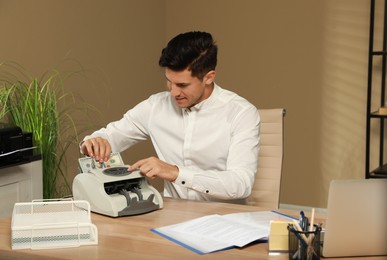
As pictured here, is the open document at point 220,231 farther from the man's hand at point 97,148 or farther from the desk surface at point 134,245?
the man's hand at point 97,148

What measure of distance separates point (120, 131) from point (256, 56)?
238cm

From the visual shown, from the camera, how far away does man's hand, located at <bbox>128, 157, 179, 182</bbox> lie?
2166 mm

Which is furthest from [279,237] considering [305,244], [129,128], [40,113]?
[40,113]

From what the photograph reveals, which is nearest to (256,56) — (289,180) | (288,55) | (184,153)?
(288,55)

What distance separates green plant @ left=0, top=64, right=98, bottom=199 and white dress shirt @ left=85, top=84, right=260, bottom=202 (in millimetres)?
691

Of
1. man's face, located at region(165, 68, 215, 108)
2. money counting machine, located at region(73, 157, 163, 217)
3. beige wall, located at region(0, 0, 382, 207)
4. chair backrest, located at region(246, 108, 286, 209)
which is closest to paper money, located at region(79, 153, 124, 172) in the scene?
money counting machine, located at region(73, 157, 163, 217)

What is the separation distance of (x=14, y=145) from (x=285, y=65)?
249 centimetres

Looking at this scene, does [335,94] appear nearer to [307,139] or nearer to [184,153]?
[307,139]

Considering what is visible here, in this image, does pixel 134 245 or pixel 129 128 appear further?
pixel 129 128

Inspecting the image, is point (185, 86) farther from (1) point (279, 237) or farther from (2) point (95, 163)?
(1) point (279, 237)

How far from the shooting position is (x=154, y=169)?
2.17m

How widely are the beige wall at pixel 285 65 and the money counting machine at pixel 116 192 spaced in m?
2.12

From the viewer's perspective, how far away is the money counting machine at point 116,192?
2.11m

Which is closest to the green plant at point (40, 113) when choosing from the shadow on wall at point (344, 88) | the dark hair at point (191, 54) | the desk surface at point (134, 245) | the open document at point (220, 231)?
the dark hair at point (191, 54)
